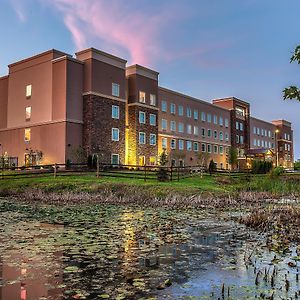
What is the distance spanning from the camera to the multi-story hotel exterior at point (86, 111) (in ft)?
143

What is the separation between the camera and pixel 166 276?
5.51 metres

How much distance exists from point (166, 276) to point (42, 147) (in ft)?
134

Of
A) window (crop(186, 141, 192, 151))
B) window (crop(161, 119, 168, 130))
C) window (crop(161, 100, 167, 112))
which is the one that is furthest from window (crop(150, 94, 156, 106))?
window (crop(186, 141, 192, 151))

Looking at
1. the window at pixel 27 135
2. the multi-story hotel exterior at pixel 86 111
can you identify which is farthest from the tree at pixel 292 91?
the window at pixel 27 135

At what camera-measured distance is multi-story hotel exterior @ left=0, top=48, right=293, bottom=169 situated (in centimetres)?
4344

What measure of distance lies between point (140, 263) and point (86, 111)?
3929cm

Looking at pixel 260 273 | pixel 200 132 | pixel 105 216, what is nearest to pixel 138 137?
pixel 200 132

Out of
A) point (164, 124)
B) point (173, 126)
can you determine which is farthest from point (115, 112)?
point (173, 126)

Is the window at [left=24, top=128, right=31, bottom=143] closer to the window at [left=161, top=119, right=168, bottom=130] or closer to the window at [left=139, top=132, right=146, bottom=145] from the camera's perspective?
the window at [left=139, top=132, right=146, bottom=145]

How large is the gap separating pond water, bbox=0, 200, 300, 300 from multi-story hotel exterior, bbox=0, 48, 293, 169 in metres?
33.8

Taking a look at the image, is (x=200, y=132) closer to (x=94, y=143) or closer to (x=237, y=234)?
(x=94, y=143)

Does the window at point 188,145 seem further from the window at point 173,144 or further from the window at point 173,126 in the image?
the window at point 173,126

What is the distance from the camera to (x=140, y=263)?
6.30m

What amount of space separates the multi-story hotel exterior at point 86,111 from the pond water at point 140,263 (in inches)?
1331
